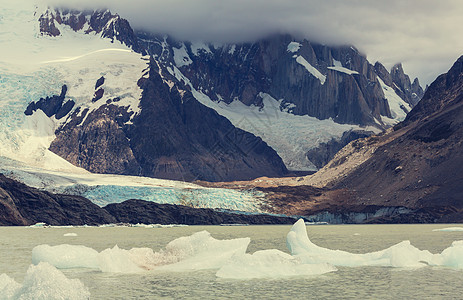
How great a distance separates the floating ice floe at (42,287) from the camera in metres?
36.7

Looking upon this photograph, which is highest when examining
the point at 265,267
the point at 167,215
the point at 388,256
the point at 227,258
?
the point at 265,267

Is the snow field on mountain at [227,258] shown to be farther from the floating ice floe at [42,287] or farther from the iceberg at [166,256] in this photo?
the floating ice floe at [42,287]

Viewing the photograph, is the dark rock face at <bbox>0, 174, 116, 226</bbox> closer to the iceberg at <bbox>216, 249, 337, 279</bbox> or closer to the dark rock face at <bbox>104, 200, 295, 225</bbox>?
the dark rock face at <bbox>104, 200, 295, 225</bbox>

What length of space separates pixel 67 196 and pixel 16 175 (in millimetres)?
21697

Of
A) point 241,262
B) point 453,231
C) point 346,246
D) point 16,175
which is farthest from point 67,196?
point 241,262

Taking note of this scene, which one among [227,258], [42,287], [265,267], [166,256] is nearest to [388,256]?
[265,267]

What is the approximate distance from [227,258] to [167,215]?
132394mm

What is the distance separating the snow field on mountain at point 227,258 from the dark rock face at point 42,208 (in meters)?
103

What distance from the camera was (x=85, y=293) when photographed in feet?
128

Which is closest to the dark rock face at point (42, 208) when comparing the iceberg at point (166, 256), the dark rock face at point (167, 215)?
the dark rock face at point (167, 215)

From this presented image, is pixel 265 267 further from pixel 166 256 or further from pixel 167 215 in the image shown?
pixel 167 215

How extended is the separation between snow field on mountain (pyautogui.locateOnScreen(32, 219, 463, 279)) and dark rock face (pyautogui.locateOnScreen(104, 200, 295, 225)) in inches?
4853

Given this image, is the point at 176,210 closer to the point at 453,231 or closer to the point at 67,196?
the point at 67,196

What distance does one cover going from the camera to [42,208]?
16588cm
